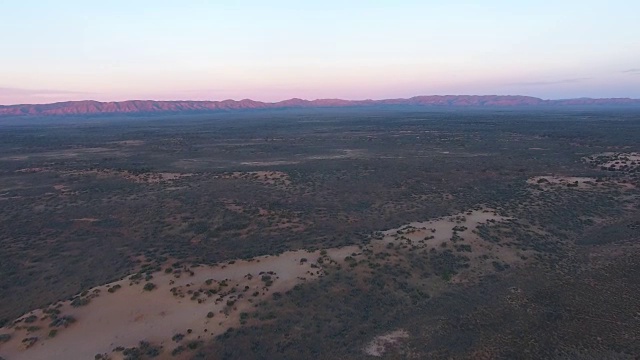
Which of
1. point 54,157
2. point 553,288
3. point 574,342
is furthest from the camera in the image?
point 54,157

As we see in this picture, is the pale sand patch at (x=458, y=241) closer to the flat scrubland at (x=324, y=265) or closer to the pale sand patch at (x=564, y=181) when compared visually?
the flat scrubland at (x=324, y=265)

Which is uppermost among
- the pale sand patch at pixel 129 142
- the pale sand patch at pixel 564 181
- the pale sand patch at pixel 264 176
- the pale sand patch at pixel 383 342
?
the pale sand patch at pixel 129 142

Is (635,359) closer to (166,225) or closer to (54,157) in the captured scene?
(166,225)

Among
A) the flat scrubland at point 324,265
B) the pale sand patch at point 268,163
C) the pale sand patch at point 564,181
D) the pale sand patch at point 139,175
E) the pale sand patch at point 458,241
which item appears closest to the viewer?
the flat scrubland at point 324,265

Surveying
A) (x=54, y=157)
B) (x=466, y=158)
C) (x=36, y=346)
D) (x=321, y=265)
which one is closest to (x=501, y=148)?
(x=466, y=158)

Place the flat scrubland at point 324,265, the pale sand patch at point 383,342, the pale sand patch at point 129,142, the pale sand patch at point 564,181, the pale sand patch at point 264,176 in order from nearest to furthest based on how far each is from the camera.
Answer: the pale sand patch at point 383,342 → the flat scrubland at point 324,265 → the pale sand patch at point 564,181 → the pale sand patch at point 264,176 → the pale sand patch at point 129,142

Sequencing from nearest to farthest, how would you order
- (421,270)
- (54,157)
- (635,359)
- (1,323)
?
1. (635,359)
2. (1,323)
3. (421,270)
4. (54,157)

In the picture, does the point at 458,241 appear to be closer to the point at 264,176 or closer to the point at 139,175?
the point at 264,176

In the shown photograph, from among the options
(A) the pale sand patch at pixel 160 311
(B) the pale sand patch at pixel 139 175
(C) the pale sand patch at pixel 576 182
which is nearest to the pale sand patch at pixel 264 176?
(B) the pale sand patch at pixel 139 175
